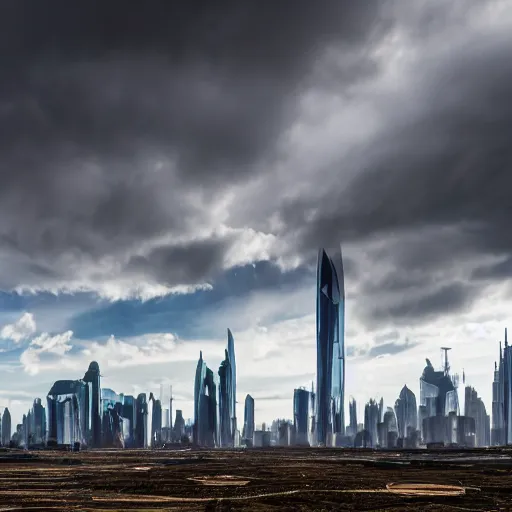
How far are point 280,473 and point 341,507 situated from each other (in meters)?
37.8

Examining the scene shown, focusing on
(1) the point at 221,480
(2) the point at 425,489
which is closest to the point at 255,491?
(1) the point at 221,480

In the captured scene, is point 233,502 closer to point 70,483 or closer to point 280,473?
point 70,483

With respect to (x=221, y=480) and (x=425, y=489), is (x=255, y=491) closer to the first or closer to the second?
(x=221, y=480)

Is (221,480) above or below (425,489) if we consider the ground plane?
below

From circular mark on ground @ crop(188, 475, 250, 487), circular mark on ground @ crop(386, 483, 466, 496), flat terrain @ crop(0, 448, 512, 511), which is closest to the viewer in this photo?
flat terrain @ crop(0, 448, 512, 511)

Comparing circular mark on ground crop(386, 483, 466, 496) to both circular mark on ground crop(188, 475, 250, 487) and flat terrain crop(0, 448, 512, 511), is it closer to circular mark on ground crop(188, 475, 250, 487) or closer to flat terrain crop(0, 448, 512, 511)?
flat terrain crop(0, 448, 512, 511)

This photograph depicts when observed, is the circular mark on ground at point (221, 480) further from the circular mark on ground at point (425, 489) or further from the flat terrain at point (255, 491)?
the circular mark on ground at point (425, 489)

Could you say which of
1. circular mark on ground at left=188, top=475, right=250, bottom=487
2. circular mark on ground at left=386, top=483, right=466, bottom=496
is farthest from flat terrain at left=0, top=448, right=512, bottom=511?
circular mark on ground at left=386, top=483, right=466, bottom=496

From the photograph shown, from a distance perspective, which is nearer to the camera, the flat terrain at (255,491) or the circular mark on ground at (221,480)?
A: the flat terrain at (255,491)

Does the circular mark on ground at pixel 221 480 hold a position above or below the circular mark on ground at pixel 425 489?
below

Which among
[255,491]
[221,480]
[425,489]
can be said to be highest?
[255,491]

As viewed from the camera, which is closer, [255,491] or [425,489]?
[255,491]

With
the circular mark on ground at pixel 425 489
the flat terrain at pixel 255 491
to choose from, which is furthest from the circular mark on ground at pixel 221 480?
the circular mark on ground at pixel 425 489

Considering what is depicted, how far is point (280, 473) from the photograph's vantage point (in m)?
89.9
